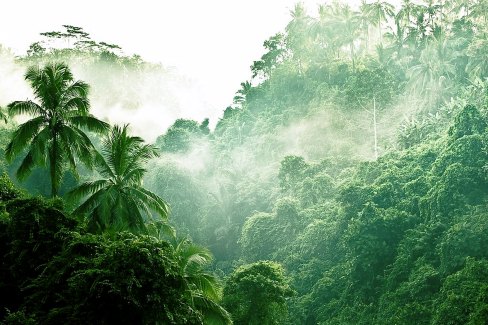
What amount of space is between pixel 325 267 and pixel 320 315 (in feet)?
16.0

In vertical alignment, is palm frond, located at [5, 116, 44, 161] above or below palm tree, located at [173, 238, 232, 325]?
above

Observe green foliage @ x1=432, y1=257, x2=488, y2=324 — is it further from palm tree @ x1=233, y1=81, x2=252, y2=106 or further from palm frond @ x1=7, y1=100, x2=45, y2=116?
palm tree @ x1=233, y1=81, x2=252, y2=106

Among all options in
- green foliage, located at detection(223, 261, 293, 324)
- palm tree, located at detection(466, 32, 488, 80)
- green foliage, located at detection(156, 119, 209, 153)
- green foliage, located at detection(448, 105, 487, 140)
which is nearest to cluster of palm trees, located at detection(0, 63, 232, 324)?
green foliage, located at detection(223, 261, 293, 324)

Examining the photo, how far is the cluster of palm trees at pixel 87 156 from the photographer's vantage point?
17516 mm

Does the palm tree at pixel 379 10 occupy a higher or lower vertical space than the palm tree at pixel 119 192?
higher

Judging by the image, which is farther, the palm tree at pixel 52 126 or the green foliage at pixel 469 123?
the green foliage at pixel 469 123

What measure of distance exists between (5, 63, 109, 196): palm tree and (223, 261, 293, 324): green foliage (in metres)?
8.90

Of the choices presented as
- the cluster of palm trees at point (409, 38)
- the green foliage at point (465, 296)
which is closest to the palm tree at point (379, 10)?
the cluster of palm trees at point (409, 38)

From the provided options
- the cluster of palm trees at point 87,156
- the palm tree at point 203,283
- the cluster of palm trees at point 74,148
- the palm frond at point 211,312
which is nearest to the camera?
the palm frond at point 211,312

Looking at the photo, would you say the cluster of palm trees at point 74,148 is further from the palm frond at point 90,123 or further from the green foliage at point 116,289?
the green foliage at point 116,289

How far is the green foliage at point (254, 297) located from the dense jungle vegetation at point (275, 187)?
7cm

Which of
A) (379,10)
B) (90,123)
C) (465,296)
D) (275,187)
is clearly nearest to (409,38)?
(379,10)

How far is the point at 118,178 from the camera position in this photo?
18.4 meters

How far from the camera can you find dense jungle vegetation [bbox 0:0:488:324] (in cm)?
1382
